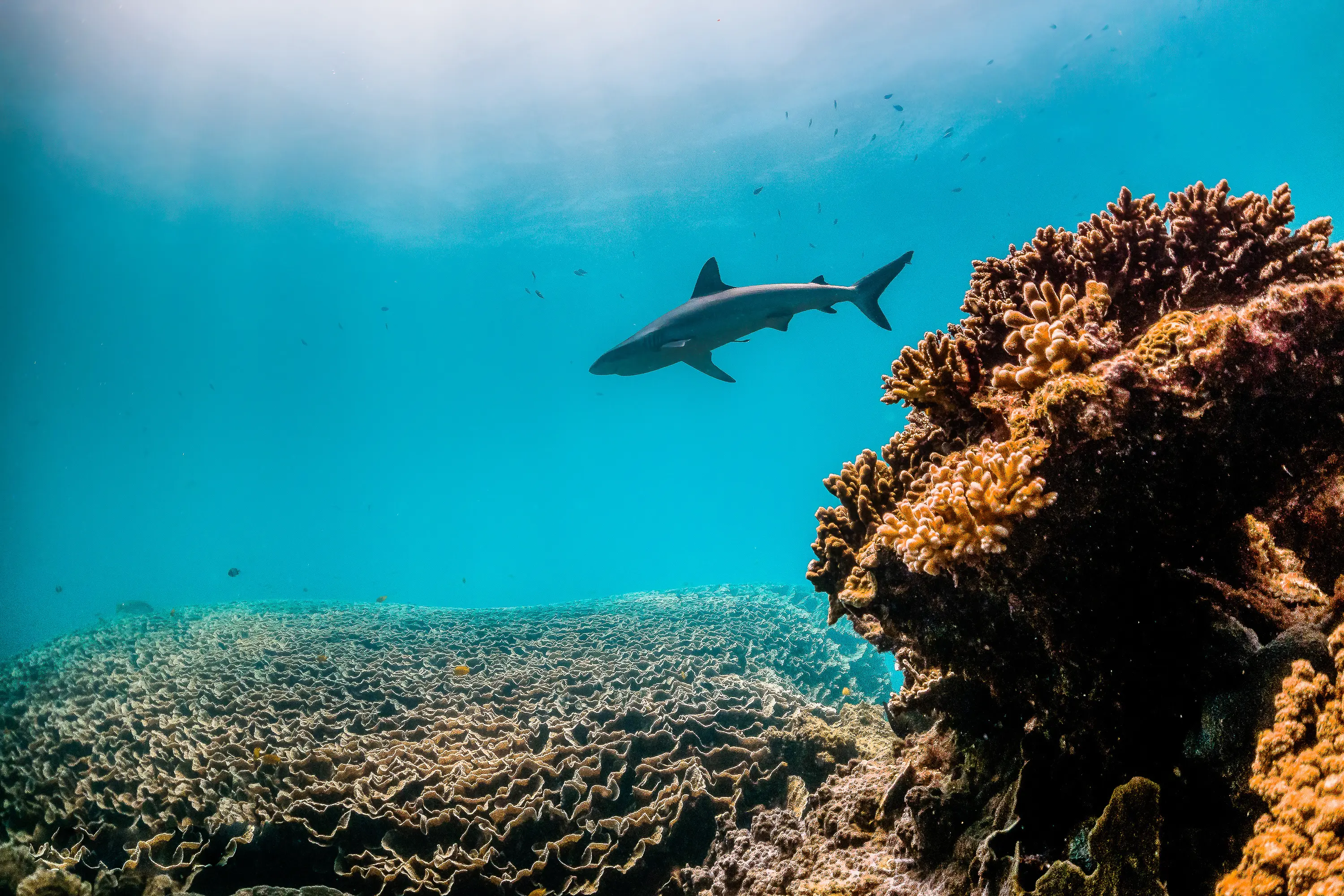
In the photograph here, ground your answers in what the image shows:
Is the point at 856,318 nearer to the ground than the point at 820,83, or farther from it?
farther from it

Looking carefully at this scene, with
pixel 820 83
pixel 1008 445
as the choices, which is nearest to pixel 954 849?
pixel 1008 445

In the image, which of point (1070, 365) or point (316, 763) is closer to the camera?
point (1070, 365)

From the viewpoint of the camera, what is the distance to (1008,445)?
2.02 metres

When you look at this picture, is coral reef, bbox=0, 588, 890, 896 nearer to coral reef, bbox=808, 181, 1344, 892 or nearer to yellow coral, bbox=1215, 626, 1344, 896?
coral reef, bbox=808, 181, 1344, 892

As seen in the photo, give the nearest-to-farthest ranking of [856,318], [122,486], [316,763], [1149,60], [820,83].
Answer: [316,763] < [820,83] < [1149,60] < [856,318] < [122,486]

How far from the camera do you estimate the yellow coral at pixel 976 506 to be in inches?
74.3

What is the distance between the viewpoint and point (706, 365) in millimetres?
8023

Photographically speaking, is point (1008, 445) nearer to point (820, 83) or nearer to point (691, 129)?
point (820, 83)

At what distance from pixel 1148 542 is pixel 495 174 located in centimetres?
4565

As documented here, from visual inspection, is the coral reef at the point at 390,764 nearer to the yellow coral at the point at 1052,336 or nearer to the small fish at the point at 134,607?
the yellow coral at the point at 1052,336

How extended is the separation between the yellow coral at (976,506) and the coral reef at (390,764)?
3.80m

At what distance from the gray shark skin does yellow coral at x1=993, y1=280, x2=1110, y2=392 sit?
314cm

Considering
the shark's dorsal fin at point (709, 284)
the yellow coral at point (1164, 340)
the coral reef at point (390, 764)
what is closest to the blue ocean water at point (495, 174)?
the coral reef at point (390, 764)

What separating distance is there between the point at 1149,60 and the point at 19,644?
81.8 meters
